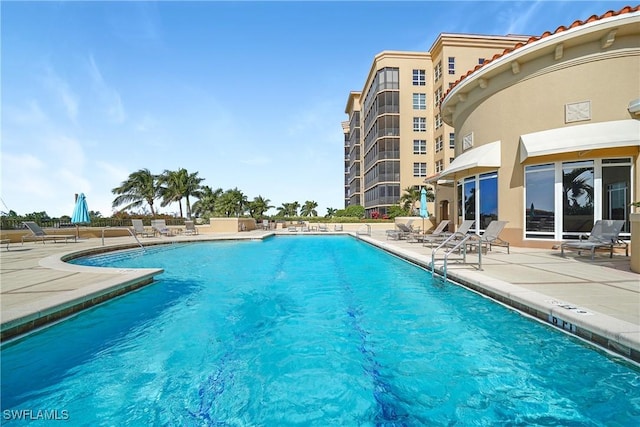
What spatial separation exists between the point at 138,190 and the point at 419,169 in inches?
1634

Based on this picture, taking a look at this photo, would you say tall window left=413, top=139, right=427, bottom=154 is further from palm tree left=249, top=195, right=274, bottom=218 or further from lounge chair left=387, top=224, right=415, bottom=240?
lounge chair left=387, top=224, right=415, bottom=240

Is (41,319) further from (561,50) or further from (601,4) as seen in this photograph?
(601,4)

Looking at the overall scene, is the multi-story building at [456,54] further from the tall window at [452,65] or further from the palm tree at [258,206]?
the palm tree at [258,206]

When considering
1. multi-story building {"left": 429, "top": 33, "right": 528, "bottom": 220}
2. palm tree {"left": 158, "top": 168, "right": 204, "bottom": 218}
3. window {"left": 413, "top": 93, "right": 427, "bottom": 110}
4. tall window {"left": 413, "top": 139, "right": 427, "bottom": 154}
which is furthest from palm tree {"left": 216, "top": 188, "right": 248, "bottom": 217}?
window {"left": 413, "top": 93, "right": 427, "bottom": 110}

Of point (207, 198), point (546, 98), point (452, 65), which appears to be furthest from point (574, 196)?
point (207, 198)

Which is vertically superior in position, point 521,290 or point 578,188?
point 578,188

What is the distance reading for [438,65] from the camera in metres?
35.5

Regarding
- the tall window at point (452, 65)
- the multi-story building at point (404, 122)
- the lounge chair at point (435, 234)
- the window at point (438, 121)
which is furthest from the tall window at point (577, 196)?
the window at point (438, 121)

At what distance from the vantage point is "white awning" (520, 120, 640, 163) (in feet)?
31.3

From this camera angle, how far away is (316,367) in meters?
3.80

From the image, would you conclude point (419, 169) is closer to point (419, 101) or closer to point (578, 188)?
point (419, 101)

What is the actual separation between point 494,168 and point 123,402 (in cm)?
1418

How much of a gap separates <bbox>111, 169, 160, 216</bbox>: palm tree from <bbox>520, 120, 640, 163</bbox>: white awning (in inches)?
1857

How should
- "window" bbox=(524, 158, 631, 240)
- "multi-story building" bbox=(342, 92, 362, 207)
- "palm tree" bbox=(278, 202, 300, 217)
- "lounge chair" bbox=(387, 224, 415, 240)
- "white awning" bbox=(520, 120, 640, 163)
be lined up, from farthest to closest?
"palm tree" bbox=(278, 202, 300, 217), "multi-story building" bbox=(342, 92, 362, 207), "lounge chair" bbox=(387, 224, 415, 240), "window" bbox=(524, 158, 631, 240), "white awning" bbox=(520, 120, 640, 163)
